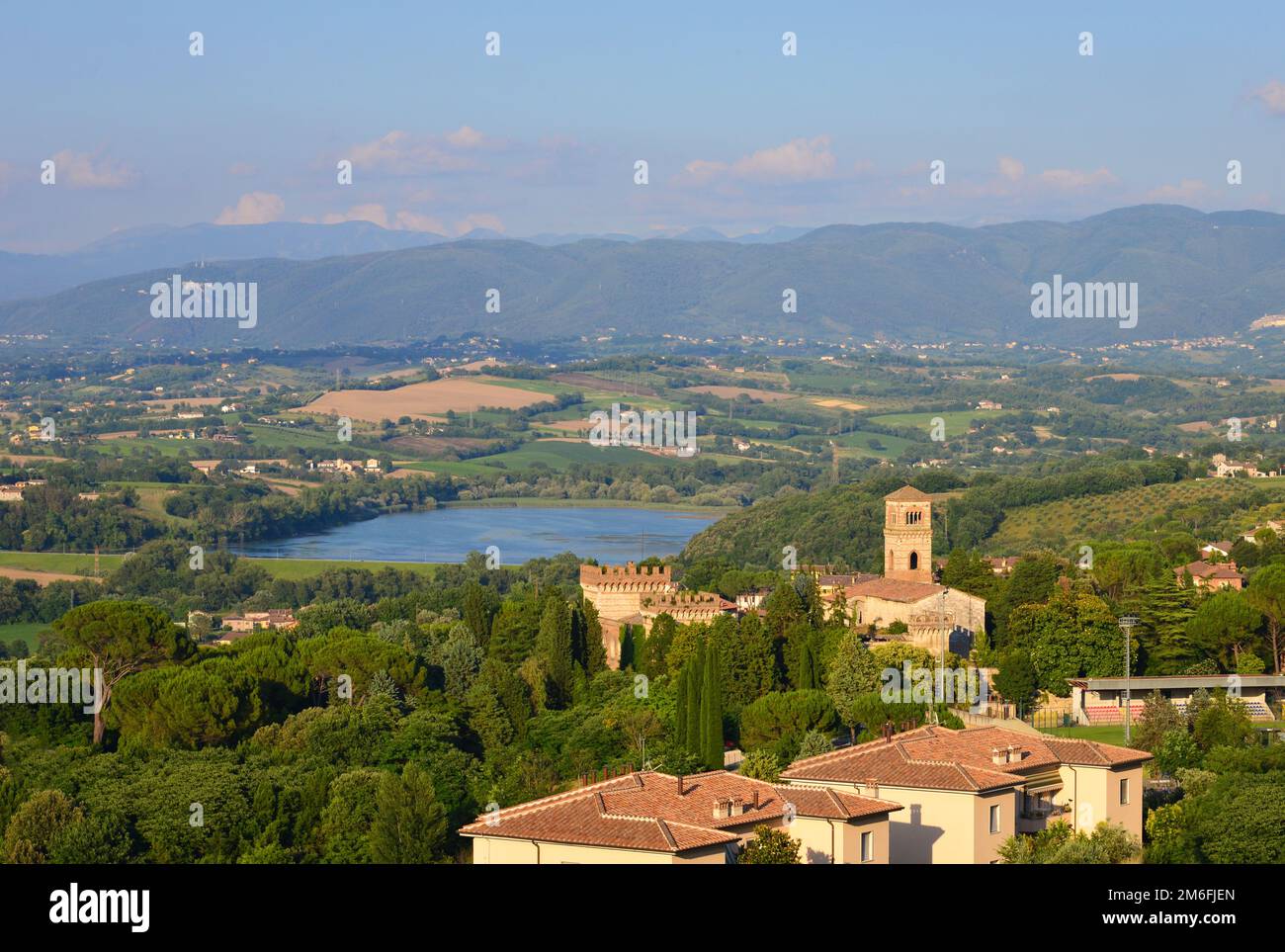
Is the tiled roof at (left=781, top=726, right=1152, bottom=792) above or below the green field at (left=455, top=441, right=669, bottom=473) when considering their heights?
above

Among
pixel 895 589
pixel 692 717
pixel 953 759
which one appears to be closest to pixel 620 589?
pixel 895 589

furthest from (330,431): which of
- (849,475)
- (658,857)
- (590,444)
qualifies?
(658,857)

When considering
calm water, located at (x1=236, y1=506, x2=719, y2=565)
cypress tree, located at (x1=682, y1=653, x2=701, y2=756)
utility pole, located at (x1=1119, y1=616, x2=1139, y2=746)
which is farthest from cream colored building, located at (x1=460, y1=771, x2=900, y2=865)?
calm water, located at (x1=236, y1=506, x2=719, y2=565)

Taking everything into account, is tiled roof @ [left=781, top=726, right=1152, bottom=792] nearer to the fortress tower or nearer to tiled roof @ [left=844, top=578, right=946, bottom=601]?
tiled roof @ [left=844, top=578, right=946, bottom=601]

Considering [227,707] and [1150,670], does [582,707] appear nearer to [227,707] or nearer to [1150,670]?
[227,707]

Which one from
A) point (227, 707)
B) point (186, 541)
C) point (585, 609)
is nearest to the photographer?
point (227, 707)

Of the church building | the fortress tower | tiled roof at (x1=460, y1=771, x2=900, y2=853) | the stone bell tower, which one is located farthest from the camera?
the stone bell tower
